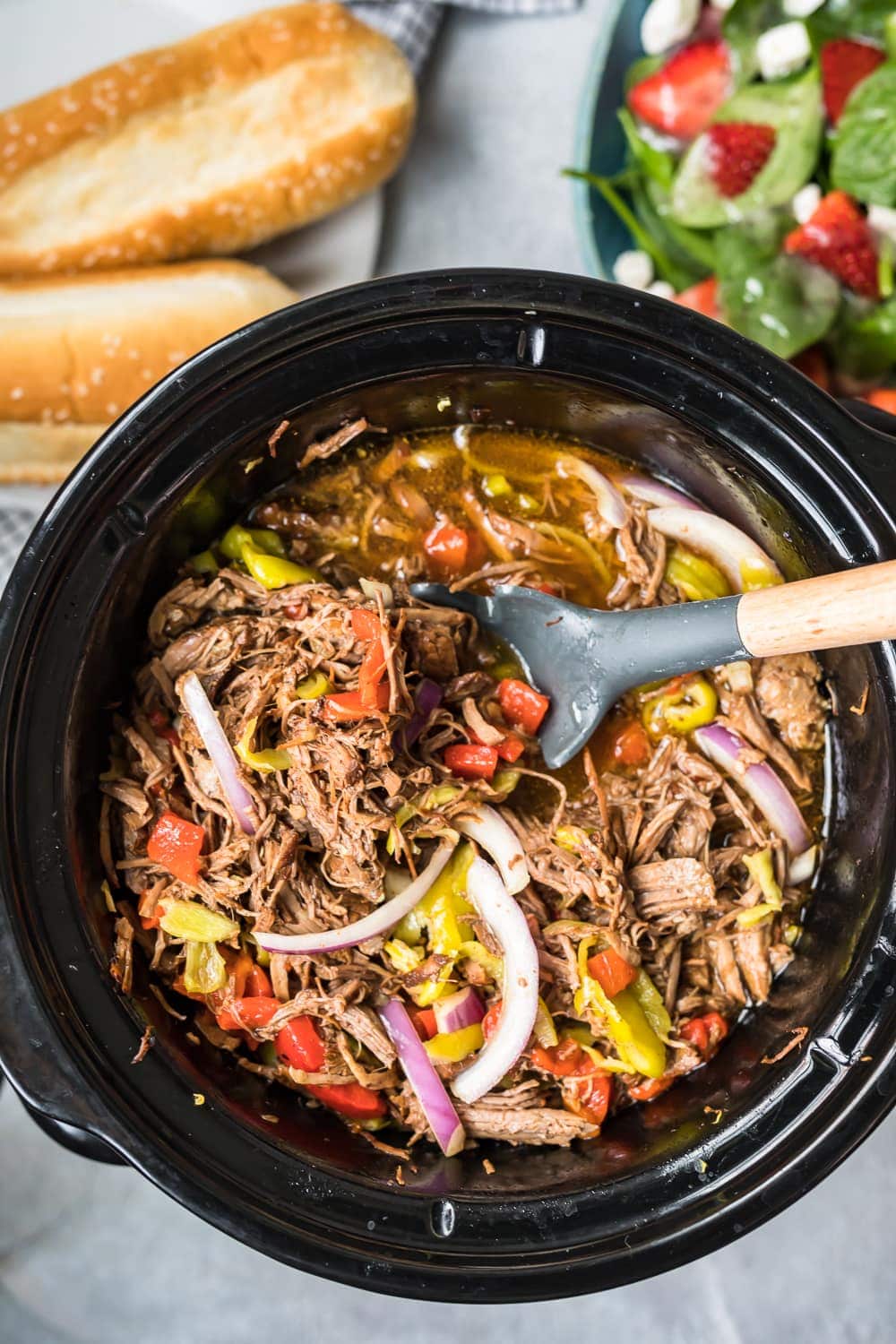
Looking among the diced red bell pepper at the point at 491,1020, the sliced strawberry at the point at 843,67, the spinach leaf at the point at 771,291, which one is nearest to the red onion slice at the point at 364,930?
the diced red bell pepper at the point at 491,1020

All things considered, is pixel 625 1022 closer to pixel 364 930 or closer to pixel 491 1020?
pixel 491 1020

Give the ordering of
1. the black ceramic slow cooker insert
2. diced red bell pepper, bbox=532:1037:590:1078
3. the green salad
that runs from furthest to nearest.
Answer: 1. the green salad
2. diced red bell pepper, bbox=532:1037:590:1078
3. the black ceramic slow cooker insert

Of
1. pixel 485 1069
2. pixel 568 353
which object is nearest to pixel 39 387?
pixel 568 353

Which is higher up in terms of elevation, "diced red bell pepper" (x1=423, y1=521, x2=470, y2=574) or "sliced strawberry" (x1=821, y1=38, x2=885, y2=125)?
"sliced strawberry" (x1=821, y1=38, x2=885, y2=125)

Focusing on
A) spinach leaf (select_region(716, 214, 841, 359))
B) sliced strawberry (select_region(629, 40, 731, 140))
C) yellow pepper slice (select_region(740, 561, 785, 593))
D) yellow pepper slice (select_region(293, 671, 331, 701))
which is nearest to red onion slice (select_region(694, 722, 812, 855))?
yellow pepper slice (select_region(740, 561, 785, 593))

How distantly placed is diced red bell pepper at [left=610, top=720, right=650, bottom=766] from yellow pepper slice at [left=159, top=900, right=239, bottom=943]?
0.79 meters

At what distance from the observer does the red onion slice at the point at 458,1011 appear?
208cm

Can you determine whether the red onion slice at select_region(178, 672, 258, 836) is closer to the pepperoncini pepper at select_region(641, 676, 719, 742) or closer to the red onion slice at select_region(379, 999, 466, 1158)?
the red onion slice at select_region(379, 999, 466, 1158)

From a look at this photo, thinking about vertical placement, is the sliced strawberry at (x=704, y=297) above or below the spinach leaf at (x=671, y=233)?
below

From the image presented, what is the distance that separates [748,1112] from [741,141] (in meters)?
2.34

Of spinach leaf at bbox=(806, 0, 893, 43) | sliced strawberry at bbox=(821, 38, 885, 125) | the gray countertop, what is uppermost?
spinach leaf at bbox=(806, 0, 893, 43)

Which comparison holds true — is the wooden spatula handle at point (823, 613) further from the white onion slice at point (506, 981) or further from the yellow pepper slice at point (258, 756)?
the yellow pepper slice at point (258, 756)

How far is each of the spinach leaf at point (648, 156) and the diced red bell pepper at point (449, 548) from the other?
4.40 ft

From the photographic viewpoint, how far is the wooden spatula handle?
166 cm
